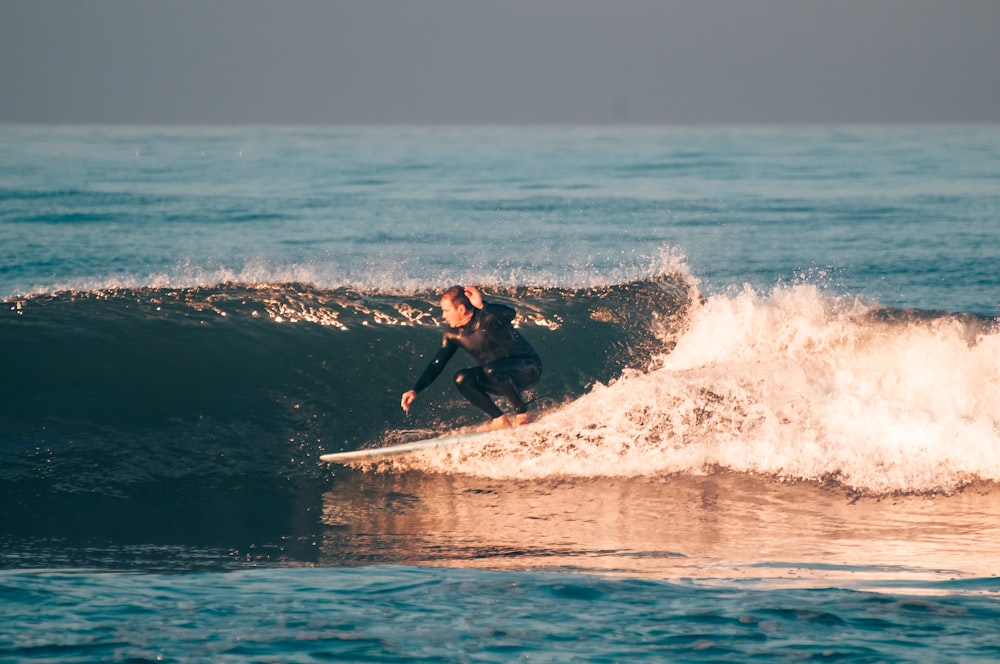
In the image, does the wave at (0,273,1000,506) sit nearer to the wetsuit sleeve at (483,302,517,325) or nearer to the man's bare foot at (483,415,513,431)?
the man's bare foot at (483,415,513,431)

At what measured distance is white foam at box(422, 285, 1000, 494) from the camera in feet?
34.7

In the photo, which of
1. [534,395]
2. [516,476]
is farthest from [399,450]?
[534,395]

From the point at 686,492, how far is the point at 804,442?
59.0 inches

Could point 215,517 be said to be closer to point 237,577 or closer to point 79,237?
point 237,577

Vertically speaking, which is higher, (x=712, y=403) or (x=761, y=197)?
(x=761, y=197)

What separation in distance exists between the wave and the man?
44 centimetres

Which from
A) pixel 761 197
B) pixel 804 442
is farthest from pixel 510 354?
pixel 761 197

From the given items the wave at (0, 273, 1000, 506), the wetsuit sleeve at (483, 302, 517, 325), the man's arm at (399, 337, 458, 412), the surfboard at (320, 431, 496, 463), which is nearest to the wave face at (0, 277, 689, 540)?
the wave at (0, 273, 1000, 506)

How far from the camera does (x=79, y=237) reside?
91.0 ft

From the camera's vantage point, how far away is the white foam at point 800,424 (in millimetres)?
10578

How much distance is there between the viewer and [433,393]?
Answer: 42.1 feet

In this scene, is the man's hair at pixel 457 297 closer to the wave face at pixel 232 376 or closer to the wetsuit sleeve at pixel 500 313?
the wetsuit sleeve at pixel 500 313

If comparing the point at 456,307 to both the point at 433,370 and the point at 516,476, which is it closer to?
the point at 433,370

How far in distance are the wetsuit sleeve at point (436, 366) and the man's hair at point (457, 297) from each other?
14.7 inches
